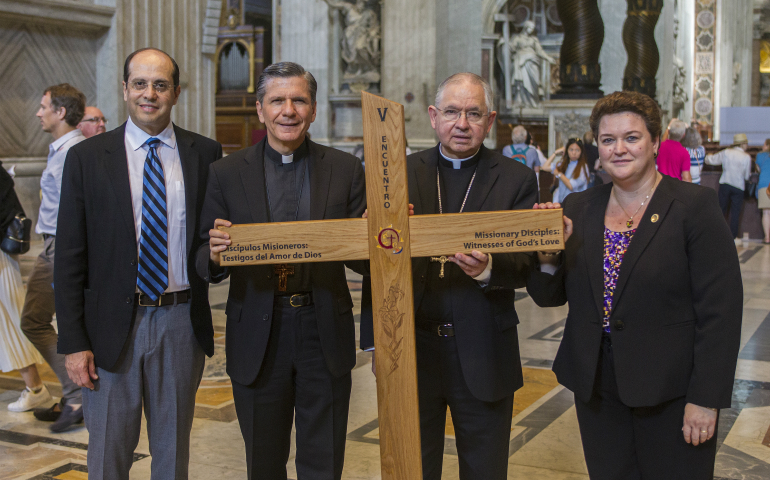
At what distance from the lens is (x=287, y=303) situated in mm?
2518

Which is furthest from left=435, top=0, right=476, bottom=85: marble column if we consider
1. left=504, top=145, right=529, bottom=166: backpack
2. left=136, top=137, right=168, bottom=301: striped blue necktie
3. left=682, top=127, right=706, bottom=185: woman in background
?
left=136, top=137, right=168, bottom=301: striped blue necktie

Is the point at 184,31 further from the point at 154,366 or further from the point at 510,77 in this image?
the point at 510,77

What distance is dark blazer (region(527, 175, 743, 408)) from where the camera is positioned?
2219 millimetres

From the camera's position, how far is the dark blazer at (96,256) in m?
2.60

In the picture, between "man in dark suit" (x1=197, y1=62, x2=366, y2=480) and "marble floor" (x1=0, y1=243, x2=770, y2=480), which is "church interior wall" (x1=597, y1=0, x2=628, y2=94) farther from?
"man in dark suit" (x1=197, y1=62, x2=366, y2=480)

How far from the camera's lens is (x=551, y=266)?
95.1 inches

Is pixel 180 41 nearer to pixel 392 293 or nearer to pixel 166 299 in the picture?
pixel 166 299

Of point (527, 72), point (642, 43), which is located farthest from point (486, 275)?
point (527, 72)

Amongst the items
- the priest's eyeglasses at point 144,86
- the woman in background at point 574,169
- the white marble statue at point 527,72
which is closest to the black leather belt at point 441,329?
the priest's eyeglasses at point 144,86

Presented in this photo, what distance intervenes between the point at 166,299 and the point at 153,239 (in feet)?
0.68

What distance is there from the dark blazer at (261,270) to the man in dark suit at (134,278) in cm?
18

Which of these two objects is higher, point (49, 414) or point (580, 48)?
point (580, 48)

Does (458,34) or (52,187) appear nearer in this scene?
(52,187)

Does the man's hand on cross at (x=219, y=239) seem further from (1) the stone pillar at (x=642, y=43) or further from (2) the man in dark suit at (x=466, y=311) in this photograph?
(1) the stone pillar at (x=642, y=43)
